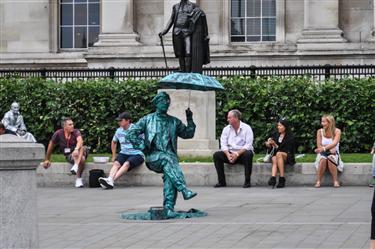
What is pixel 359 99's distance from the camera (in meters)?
25.1

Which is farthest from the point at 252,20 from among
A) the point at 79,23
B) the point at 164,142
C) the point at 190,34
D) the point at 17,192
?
the point at 17,192

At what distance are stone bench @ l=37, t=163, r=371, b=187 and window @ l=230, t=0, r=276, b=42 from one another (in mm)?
13279

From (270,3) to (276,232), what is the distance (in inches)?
835

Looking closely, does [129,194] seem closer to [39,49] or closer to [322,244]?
[322,244]

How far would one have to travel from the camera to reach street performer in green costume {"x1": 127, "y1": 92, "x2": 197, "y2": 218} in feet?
51.0

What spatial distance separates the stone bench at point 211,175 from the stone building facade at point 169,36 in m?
11.2

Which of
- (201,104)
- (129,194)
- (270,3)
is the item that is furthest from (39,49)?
(129,194)

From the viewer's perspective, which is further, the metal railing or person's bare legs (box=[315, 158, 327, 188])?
the metal railing

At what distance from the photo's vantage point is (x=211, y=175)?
69.9 feet

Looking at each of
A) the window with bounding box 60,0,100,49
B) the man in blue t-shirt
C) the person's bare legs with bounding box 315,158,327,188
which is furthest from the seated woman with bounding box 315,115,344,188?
the window with bounding box 60,0,100,49

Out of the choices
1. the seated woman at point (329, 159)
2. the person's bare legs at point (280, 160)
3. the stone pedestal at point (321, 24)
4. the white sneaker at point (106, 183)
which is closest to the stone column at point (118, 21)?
the stone pedestal at point (321, 24)

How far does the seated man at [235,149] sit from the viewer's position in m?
20.8

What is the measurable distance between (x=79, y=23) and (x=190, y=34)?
13306mm

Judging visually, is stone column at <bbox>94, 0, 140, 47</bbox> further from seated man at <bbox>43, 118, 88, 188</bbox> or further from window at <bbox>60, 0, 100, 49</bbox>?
seated man at <bbox>43, 118, 88, 188</bbox>
